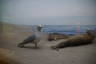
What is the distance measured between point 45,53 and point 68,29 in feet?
1.06

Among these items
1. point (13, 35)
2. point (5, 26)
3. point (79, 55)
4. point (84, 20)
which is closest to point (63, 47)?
point (79, 55)

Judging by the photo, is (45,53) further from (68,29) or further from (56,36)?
(68,29)

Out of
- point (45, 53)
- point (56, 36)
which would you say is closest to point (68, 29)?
point (56, 36)

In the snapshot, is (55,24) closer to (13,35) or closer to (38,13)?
(38,13)

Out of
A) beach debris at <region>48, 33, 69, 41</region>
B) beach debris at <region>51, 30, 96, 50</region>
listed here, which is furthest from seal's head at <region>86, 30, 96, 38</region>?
beach debris at <region>48, 33, 69, 41</region>

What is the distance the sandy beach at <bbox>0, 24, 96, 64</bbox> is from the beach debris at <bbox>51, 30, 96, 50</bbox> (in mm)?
37

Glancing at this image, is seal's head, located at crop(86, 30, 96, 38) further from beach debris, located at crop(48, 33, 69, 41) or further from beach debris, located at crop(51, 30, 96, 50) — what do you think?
beach debris, located at crop(48, 33, 69, 41)

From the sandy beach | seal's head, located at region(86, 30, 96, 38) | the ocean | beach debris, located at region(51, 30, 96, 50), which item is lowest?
the sandy beach

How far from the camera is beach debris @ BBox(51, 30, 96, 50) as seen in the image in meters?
1.65

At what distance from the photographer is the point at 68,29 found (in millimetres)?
1653

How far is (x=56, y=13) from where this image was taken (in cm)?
167

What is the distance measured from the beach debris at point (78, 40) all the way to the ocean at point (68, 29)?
1.6 inches

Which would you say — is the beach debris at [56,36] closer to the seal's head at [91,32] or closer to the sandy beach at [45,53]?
the sandy beach at [45,53]

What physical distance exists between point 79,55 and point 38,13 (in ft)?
1.88
